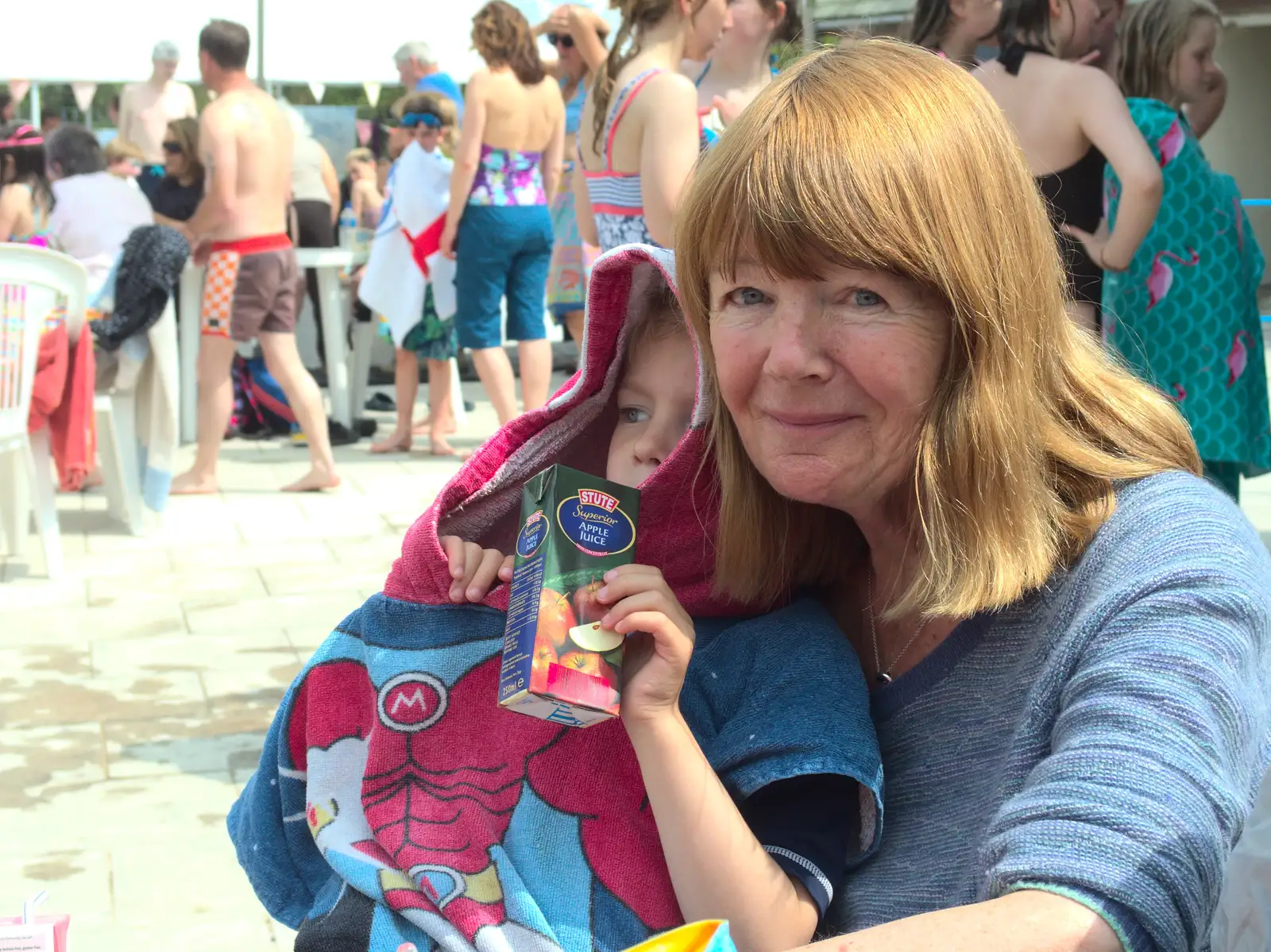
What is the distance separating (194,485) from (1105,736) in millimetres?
6558

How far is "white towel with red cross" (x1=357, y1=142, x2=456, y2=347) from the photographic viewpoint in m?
7.62

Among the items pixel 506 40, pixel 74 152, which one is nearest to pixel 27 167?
pixel 74 152

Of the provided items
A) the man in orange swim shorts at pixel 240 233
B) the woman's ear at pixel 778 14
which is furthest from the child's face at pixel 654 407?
the man in orange swim shorts at pixel 240 233

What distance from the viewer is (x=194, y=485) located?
7.19m

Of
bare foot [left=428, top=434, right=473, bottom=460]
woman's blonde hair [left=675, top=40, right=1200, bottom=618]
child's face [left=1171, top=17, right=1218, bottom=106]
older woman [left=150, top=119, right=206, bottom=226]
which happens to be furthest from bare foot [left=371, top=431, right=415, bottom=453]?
woman's blonde hair [left=675, top=40, right=1200, bottom=618]

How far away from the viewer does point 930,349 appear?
137 cm

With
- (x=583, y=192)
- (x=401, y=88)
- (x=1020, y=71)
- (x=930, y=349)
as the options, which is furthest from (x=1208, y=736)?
(x=401, y=88)

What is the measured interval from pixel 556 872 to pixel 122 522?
5.61 meters

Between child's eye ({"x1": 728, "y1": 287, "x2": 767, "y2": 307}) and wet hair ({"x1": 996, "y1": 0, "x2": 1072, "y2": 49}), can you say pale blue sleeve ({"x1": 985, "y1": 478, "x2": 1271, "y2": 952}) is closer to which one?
child's eye ({"x1": 728, "y1": 287, "x2": 767, "y2": 307})

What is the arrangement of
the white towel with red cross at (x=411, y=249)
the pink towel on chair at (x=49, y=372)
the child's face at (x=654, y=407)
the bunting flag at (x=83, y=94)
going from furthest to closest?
the bunting flag at (x=83, y=94) → the white towel with red cross at (x=411, y=249) → the pink towel on chair at (x=49, y=372) → the child's face at (x=654, y=407)

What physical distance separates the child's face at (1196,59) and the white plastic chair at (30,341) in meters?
4.03

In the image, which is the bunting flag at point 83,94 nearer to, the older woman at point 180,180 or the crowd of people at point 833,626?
the older woman at point 180,180

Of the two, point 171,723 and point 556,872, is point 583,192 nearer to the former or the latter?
point 171,723

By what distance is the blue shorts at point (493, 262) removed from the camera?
7.10 metres
